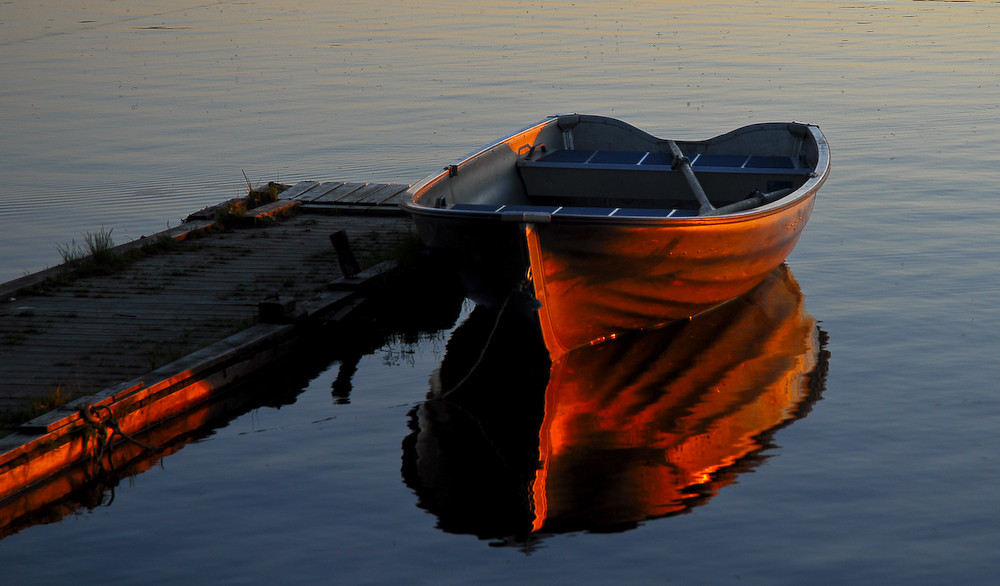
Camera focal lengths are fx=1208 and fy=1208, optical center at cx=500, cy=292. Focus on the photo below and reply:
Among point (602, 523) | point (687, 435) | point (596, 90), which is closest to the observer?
point (602, 523)

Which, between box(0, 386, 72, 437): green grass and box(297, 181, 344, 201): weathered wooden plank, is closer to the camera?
box(0, 386, 72, 437): green grass

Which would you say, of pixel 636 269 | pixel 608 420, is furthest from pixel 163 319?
pixel 636 269

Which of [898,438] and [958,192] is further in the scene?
[958,192]

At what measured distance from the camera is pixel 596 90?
23.8 m

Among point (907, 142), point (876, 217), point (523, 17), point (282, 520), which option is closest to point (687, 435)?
→ point (282, 520)

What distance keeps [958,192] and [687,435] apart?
8.60 meters

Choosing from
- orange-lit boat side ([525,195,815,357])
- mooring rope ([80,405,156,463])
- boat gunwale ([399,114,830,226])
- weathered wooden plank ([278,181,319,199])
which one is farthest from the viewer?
weathered wooden plank ([278,181,319,199])

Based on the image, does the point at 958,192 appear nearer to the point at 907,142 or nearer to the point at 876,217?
the point at 876,217

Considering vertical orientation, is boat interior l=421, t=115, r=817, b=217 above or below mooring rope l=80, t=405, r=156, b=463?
above

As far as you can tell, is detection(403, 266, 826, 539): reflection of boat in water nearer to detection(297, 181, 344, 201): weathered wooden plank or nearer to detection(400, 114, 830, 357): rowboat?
detection(400, 114, 830, 357): rowboat

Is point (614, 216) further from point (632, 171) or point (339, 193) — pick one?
point (339, 193)

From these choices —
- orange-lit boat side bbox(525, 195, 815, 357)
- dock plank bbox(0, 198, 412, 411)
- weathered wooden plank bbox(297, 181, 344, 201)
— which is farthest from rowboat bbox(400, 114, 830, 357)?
weathered wooden plank bbox(297, 181, 344, 201)

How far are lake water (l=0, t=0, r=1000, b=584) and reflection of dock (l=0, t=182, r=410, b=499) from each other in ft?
1.44

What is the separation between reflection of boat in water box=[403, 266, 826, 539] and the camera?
7516 mm
